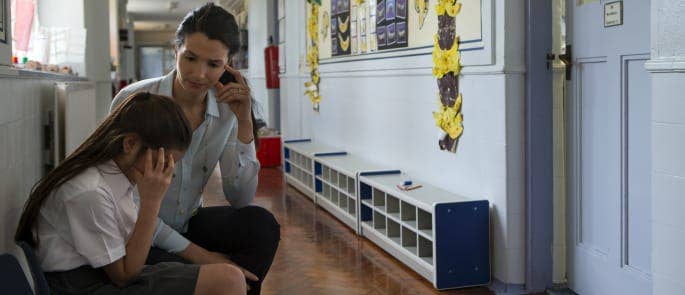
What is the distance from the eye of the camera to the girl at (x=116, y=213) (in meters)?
1.86

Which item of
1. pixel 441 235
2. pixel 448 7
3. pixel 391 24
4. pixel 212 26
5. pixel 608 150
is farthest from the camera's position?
pixel 391 24

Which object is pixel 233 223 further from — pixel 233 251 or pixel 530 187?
pixel 530 187

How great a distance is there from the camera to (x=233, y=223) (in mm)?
2557

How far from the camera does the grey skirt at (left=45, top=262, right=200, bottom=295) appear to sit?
1877mm

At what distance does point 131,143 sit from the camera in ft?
6.53

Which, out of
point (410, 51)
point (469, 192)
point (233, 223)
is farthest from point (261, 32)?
point (233, 223)

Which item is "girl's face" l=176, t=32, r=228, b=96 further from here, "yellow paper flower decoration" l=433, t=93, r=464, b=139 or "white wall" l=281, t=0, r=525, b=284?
"yellow paper flower decoration" l=433, t=93, r=464, b=139

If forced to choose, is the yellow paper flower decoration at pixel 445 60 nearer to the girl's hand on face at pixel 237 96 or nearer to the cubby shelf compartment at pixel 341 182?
the cubby shelf compartment at pixel 341 182

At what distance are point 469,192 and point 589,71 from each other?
1019mm

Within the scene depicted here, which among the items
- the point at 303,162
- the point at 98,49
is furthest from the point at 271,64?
the point at 98,49

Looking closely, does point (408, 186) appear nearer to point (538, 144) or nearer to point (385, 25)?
point (538, 144)

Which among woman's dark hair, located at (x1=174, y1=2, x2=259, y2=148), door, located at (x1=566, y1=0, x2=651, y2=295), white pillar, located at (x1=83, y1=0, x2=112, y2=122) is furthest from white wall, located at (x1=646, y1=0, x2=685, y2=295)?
white pillar, located at (x1=83, y1=0, x2=112, y2=122)

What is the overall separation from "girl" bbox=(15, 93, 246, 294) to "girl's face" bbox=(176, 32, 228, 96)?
411 millimetres

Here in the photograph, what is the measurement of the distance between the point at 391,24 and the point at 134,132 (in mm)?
3585
